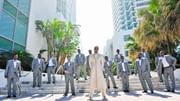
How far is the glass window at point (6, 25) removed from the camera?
57.1ft

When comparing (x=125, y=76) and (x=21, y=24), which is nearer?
(x=125, y=76)

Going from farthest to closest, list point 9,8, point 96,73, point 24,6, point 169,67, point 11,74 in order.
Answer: point 24,6 < point 9,8 < point 169,67 < point 11,74 < point 96,73

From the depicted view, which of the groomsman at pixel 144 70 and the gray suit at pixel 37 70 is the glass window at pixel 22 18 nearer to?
the gray suit at pixel 37 70

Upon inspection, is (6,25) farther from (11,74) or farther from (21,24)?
(11,74)

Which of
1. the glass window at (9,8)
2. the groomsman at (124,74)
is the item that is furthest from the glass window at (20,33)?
the groomsman at (124,74)

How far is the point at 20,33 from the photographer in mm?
21172

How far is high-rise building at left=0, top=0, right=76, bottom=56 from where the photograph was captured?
18.0 meters

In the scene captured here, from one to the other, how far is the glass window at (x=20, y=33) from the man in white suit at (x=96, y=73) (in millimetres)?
13722

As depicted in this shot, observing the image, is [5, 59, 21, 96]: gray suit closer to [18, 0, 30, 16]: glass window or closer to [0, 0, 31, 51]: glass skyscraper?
[0, 0, 31, 51]: glass skyscraper

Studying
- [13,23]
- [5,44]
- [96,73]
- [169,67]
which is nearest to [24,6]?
[13,23]

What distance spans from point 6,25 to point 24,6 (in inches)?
185

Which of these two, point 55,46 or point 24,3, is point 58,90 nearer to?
point 24,3

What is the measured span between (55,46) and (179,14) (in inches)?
657

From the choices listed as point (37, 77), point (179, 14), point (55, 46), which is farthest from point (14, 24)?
point (179, 14)
